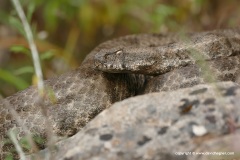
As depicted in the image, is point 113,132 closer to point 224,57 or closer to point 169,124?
point 169,124

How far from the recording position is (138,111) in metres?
4.70

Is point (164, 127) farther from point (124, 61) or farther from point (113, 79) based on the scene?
point (113, 79)

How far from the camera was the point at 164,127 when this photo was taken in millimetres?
4488

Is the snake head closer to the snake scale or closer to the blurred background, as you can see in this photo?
the snake scale

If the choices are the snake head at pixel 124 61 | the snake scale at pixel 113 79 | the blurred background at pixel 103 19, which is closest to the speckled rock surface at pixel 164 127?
the snake scale at pixel 113 79

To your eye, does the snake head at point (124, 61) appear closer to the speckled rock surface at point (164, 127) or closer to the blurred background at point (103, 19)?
the speckled rock surface at point (164, 127)

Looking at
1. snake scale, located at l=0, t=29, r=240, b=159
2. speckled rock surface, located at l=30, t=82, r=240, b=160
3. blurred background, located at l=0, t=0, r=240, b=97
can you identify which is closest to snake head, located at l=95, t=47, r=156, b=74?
snake scale, located at l=0, t=29, r=240, b=159

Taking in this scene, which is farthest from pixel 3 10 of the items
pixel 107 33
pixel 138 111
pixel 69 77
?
pixel 138 111

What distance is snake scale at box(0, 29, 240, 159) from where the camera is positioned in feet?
20.6

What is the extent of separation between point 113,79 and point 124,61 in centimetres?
32

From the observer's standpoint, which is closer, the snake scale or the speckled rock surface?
the speckled rock surface

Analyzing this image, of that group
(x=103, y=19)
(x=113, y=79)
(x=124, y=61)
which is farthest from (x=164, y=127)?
(x=103, y=19)

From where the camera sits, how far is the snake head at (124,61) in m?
6.47

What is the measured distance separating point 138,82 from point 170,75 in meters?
0.72
